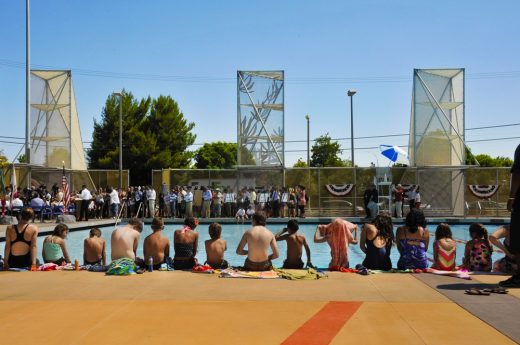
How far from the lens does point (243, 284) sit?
7.15 metres

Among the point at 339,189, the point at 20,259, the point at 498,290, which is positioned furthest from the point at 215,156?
the point at 498,290

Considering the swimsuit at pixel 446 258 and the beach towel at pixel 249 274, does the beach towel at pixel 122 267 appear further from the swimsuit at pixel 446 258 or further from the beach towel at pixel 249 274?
the swimsuit at pixel 446 258

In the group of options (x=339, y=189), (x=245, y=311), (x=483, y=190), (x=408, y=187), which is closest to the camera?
(x=245, y=311)

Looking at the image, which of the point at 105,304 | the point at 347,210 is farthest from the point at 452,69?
the point at 105,304

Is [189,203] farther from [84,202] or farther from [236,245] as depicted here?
[236,245]

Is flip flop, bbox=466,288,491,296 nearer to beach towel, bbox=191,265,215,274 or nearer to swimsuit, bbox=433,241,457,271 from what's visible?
swimsuit, bbox=433,241,457,271

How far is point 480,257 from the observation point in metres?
8.18

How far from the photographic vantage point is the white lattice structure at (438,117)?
25.8 meters

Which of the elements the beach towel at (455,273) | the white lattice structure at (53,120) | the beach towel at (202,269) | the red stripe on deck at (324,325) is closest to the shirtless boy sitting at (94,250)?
the beach towel at (202,269)

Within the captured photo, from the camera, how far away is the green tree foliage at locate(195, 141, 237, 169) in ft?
253

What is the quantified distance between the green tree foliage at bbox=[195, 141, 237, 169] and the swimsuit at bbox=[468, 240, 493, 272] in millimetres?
68908

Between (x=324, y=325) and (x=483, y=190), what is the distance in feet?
75.5

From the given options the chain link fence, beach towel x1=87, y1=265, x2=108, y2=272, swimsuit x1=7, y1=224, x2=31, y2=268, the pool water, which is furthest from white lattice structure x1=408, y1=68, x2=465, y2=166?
swimsuit x1=7, y1=224, x2=31, y2=268

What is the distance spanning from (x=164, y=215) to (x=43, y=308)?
1981cm
